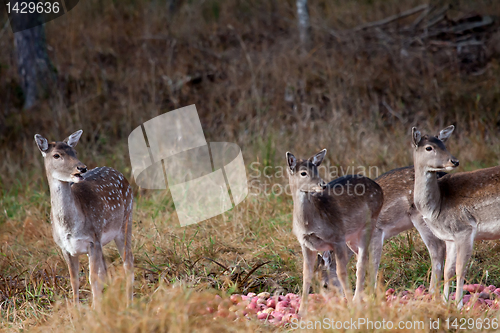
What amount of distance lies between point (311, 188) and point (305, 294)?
0.91 metres

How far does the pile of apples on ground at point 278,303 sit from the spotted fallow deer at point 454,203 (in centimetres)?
35

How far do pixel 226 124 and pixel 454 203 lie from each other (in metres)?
6.79

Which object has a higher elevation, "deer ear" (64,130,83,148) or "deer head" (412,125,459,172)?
"deer ear" (64,130,83,148)

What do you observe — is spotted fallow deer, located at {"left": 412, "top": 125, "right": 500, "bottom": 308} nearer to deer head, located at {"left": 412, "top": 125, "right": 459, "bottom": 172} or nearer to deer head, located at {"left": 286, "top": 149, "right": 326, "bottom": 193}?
deer head, located at {"left": 412, "top": 125, "right": 459, "bottom": 172}

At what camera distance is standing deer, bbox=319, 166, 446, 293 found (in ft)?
18.9

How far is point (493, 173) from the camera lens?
17.8 feet

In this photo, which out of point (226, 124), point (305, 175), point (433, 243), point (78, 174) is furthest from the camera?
point (226, 124)

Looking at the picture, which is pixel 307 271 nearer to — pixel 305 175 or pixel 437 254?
pixel 305 175

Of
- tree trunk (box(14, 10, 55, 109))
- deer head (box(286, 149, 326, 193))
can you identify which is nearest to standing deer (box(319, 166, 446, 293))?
deer head (box(286, 149, 326, 193))

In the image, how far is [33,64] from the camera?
1245 cm

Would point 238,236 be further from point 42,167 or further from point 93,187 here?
point 42,167

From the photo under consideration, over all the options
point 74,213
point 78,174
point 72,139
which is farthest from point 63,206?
point 72,139

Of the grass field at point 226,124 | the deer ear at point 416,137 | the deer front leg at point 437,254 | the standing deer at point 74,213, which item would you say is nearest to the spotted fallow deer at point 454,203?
the deer ear at point 416,137

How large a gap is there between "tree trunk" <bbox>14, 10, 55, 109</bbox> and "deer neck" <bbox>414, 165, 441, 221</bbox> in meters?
9.53
